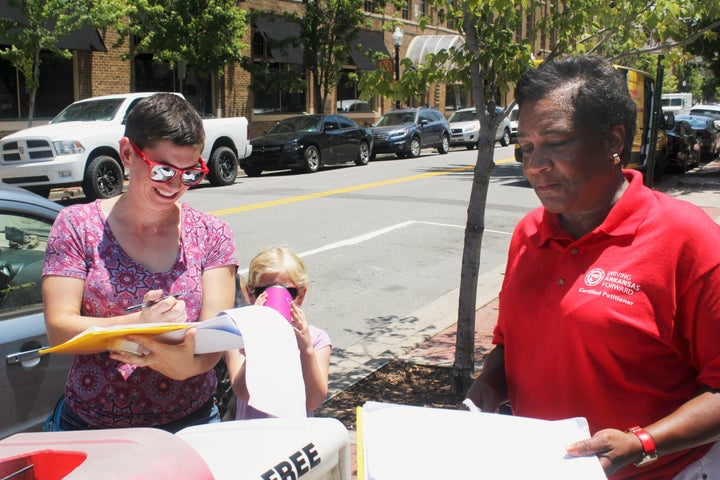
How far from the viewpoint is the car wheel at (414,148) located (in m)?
27.5

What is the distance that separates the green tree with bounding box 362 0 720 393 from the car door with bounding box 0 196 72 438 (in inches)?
97.3

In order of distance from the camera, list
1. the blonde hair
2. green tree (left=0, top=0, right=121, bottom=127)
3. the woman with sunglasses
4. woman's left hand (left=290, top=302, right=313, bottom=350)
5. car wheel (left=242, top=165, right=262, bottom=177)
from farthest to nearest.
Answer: car wheel (left=242, top=165, right=262, bottom=177)
green tree (left=0, top=0, right=121, bottom=127)
the blonde hair
woman's left hand (left=290, top=302, right=313, bottom=350)
the woman with sunglasses

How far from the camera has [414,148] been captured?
27656 mm

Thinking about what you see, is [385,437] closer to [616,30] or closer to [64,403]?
[64,403]

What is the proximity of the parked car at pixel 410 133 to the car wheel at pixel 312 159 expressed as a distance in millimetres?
5480

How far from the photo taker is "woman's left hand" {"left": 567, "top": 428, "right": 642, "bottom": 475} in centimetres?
175

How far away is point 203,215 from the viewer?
266 cm

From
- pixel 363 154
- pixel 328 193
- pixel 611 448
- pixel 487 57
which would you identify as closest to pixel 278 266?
pixel 611 448

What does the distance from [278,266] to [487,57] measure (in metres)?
2.54

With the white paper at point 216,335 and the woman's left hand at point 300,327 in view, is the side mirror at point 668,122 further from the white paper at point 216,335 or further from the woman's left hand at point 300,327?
the white paper at point 216,335

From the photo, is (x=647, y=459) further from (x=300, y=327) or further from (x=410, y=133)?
(x=410, y=133)

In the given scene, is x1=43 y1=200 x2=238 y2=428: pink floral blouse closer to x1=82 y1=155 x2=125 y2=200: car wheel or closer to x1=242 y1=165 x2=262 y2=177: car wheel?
x1=82 y1=155 x2=125 y2=200: car wheel

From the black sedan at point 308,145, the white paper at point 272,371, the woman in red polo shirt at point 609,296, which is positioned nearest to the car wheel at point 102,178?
the black sedan at point 308,145

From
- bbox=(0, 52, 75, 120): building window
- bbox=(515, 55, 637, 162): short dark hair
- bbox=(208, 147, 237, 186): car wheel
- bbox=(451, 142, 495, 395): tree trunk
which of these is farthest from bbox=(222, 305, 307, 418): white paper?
bbox=(0, 52, 75, 120): building window
